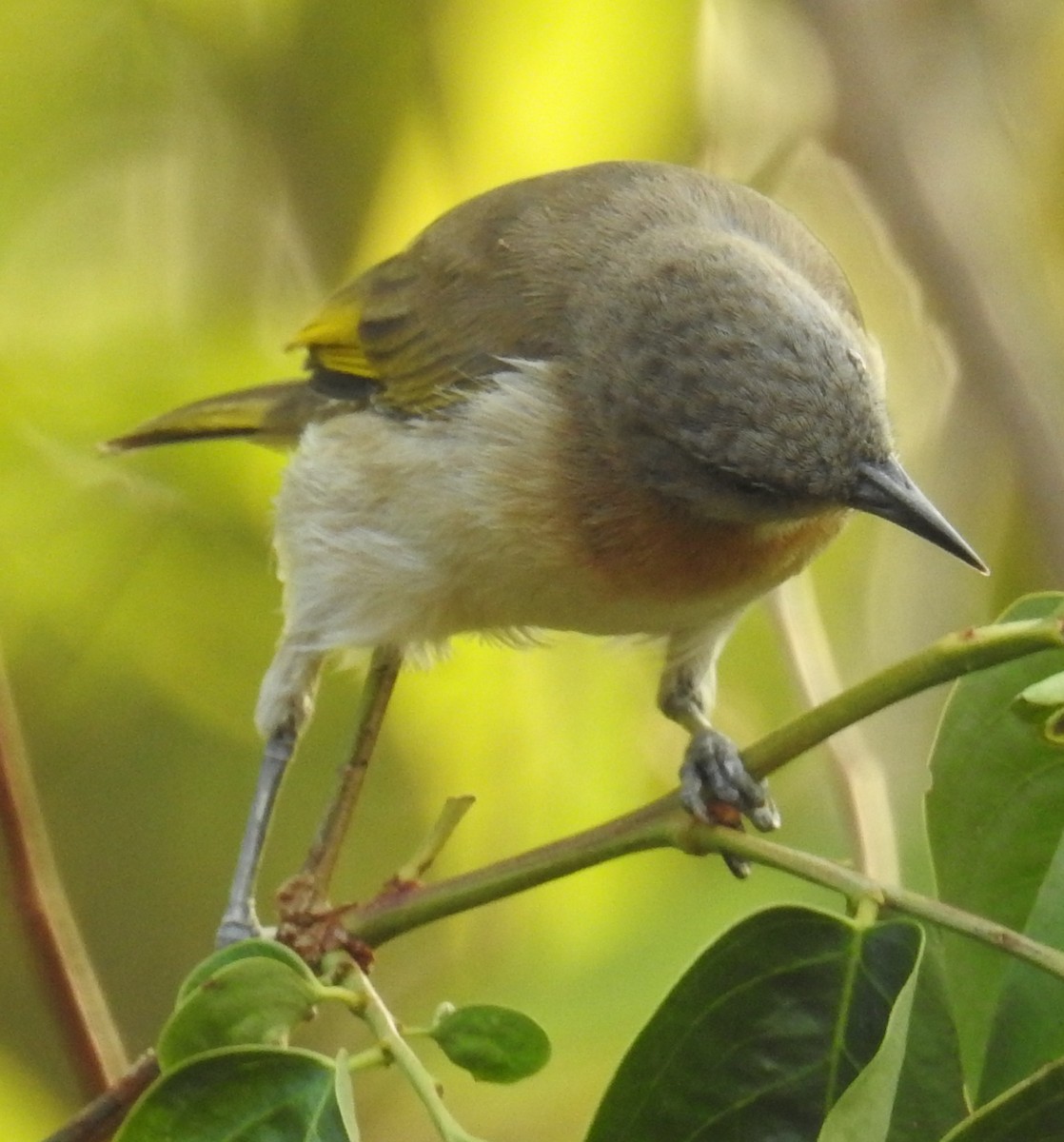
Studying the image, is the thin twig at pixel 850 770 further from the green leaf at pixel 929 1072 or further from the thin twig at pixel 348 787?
the green leaf at pixel 929 1072

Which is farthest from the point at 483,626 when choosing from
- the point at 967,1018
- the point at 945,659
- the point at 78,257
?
the point at 78,257

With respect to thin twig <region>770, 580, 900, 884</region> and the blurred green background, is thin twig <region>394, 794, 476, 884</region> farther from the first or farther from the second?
the blurred green background

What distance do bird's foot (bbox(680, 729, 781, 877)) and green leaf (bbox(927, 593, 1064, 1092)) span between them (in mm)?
195

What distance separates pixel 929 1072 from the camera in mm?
1355

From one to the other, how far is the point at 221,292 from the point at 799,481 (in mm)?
2124

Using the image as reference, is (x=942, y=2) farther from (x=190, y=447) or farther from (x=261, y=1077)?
(x=261, y=1077)

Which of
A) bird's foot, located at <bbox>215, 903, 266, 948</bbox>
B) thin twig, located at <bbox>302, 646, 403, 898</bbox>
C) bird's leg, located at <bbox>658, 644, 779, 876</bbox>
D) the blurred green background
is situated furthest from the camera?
the blurred green background

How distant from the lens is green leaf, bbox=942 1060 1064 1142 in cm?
117

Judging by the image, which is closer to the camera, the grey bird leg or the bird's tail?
the grey bird leg

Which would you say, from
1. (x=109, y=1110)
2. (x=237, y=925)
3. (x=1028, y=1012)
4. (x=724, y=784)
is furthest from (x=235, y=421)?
(x=1028, y=1012)

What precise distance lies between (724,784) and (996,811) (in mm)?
552

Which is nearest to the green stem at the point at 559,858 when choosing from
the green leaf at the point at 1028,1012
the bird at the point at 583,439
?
the green leaf at the point at 1028,1012

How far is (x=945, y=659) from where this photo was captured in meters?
1.24

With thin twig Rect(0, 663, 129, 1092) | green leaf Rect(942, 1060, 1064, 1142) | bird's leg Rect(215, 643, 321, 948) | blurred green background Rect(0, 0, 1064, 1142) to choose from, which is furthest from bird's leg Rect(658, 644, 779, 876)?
thin twig Rect(0, 663, 129, 1092)
